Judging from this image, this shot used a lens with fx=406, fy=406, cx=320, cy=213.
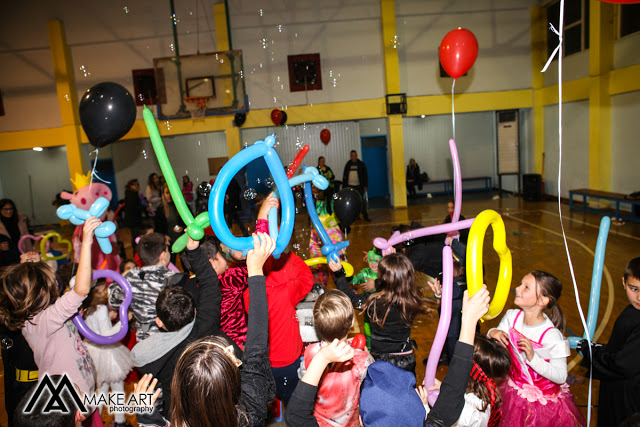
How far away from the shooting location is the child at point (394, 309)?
229 centimetres

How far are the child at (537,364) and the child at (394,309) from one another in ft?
1.45

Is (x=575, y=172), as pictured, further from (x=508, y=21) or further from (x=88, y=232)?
(x=88, y=232)

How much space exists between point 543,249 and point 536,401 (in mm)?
4944

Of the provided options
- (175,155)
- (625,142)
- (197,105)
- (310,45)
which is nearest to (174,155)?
(175,155)

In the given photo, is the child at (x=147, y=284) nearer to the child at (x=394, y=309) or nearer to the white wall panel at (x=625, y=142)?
the child at (x=394, y=309)

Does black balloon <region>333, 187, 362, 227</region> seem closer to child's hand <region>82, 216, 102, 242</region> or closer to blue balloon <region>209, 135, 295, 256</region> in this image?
blue balloon <region>209, 135, 295, 256</region>

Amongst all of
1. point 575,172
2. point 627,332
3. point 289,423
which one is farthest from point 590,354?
point 575,172

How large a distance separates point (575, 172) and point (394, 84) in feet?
16.4

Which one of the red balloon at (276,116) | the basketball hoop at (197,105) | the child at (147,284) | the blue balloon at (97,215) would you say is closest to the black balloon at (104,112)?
the blue balloon at (97,215)

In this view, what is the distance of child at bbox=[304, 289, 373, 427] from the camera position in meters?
1.71

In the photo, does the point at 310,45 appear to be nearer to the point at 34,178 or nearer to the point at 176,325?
the point at 34,178

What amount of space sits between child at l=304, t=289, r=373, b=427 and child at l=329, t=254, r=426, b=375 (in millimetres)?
557

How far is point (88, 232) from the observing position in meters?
1.99

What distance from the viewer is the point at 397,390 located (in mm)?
1399
